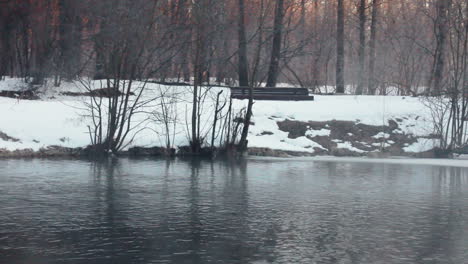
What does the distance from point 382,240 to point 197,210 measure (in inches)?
197

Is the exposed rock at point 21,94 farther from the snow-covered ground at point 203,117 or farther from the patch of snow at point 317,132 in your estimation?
the patch of snow at point 317,132

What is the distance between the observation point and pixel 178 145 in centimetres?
3312

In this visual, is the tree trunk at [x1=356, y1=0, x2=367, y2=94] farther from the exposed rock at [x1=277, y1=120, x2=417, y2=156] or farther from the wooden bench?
the exposed rock at [x1=277, y1=120, x2=417, y2=156]

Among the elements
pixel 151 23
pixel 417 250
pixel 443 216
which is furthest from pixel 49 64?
pixel 417 250

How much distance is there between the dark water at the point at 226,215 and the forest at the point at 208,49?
730 cm

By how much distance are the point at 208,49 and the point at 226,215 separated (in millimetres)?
18670

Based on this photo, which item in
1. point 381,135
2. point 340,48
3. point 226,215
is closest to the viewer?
point 226,215

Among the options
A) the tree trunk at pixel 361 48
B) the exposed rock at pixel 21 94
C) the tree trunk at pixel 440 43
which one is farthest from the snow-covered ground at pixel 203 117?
the tree trunk at pixel 361 48

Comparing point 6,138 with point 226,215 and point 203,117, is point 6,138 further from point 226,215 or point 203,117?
point 226,215

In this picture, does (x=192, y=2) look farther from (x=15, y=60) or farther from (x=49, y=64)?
(x=15, y=60)

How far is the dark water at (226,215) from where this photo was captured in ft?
43.8

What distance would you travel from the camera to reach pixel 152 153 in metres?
32.7

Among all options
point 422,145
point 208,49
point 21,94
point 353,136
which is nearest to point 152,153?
point 208,49

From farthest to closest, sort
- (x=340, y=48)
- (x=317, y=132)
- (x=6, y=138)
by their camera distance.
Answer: (x=340, y=48), (x=317, y=132), (x=6, y=138)
